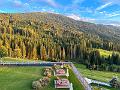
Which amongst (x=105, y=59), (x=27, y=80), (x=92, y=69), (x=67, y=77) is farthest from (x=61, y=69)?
(x=105, y=59)

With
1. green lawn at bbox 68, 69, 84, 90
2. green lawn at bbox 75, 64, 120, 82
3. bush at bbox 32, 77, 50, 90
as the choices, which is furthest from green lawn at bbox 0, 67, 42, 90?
green lawn at bbox 75, 64, 120, 82

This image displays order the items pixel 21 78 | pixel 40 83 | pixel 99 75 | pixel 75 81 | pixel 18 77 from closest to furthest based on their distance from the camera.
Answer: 1. pixel 40 83
2. pixel 75 81
3. pixel 21 78
4. pixel 18 77
5. pixel 99 75

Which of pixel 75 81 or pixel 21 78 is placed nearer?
pixel 75 81

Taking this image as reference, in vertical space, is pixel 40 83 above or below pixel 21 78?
below

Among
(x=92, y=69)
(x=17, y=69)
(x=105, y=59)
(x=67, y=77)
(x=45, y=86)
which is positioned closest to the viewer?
(x=45, y=86)

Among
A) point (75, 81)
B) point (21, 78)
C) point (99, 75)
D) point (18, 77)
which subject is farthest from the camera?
A: point (99, 75)

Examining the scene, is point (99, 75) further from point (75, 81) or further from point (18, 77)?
point (18, 77)

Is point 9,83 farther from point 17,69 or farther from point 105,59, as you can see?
point 105,59

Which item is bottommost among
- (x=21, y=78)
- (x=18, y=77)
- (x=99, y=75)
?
(x=99, y=75)

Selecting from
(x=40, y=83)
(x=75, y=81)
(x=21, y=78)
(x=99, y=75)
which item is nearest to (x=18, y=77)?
(x=21, y=78)
